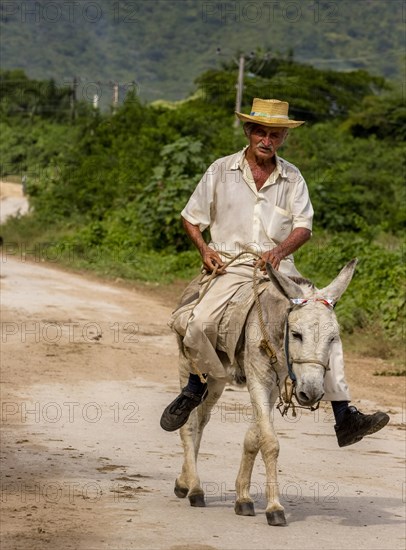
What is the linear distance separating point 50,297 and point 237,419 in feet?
25.2

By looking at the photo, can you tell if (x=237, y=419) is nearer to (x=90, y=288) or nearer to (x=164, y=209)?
(x=90, y=288)

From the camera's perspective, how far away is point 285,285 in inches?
287

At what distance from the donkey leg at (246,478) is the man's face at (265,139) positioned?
179cm

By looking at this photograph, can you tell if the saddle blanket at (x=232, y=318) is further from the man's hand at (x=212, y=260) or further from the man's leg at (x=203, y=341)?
the man's hand at (x=212, y=260)

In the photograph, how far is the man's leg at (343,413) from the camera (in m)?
7.56

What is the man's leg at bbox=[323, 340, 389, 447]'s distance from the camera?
756 centimetres

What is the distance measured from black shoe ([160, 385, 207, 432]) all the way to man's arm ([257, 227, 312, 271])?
0.97 metres

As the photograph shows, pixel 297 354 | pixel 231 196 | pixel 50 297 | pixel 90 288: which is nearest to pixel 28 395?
pixel 231 196

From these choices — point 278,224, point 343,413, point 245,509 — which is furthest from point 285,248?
point 245,509

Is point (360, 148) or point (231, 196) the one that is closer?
point (231, 196)

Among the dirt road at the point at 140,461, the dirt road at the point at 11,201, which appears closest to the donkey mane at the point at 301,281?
the dirt road at the point at 140,461

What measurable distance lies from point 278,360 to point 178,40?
148451 mm

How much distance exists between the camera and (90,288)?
66.7ft

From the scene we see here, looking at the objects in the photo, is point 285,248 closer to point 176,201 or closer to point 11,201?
point 176,201
